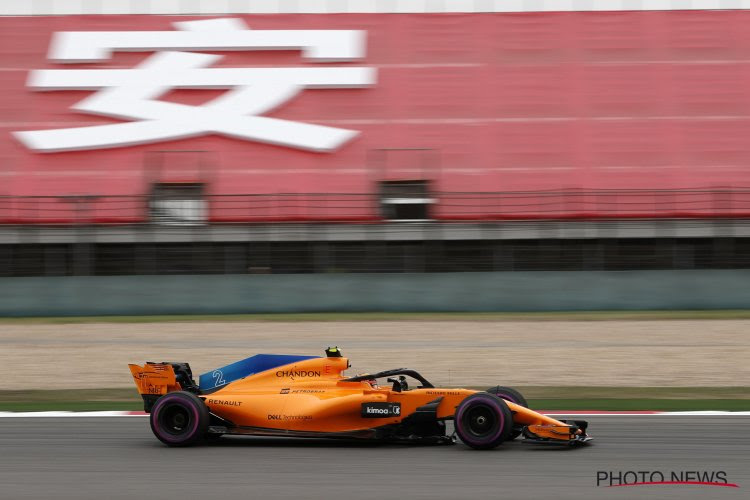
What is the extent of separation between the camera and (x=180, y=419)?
315 inches

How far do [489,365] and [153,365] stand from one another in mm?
7464

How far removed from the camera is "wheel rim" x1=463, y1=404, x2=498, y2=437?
7414mm

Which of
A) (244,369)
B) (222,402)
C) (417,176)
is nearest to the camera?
(222,402)

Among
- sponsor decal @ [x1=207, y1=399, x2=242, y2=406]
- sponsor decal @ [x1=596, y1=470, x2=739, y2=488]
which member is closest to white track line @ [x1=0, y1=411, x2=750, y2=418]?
sponsor decal @ [x1=207, y1=399, x2=242, y2=406]

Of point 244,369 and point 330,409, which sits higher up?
point 244,369

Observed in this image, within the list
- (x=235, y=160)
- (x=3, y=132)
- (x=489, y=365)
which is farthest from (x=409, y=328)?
(x=3, y=132)

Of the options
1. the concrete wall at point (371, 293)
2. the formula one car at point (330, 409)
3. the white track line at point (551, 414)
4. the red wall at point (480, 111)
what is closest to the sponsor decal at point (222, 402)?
the formula one car at point (330, 409)

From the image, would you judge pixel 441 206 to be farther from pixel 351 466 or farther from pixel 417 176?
pixel 351 466

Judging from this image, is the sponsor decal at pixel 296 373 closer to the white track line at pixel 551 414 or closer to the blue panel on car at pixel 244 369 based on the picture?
the blue panel on car at pixel 244 369

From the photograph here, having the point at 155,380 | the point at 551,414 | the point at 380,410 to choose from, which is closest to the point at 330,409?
the point at 380,410

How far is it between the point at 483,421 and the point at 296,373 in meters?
1.61

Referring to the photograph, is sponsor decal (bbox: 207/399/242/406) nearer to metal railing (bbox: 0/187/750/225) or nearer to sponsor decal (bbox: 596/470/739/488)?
sponsor decal (bbox: 596/470/739/488)

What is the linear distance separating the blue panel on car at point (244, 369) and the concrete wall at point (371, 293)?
16094 millimetres

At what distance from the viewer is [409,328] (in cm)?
2059
